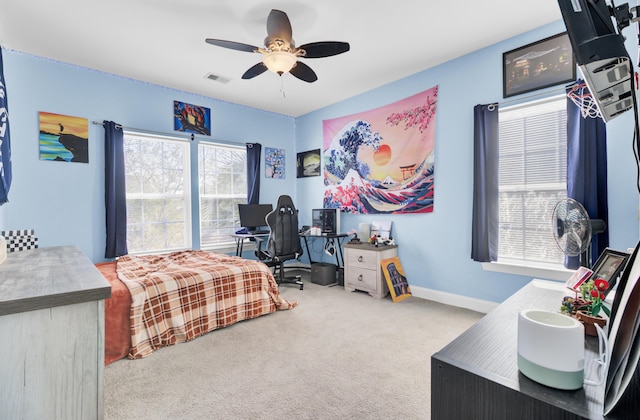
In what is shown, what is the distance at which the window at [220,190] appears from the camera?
4358 millimetres

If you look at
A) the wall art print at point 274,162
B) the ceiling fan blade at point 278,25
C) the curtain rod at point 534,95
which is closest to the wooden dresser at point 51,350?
the ceiling fan blade at point 278,25

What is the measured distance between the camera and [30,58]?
3.06 m

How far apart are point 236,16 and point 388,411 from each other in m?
3.02

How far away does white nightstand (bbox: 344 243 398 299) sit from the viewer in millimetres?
3539

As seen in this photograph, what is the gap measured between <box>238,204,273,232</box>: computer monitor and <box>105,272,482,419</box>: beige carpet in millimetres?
1813

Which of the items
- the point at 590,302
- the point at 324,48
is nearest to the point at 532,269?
Result: the point at 590,302

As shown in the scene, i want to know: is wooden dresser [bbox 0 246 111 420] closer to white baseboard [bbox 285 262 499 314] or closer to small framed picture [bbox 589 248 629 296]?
small framed picture [bbox 589 248 629 296]

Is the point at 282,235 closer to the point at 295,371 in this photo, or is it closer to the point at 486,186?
the point at 295,371

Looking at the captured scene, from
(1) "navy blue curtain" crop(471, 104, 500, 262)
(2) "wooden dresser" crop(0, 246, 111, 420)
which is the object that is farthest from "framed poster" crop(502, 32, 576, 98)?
(2) "wooden dresser" crop(0, 246, 111, 420)

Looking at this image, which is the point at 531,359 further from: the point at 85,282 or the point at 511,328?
the point at 85,282

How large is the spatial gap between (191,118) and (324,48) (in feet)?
8.39

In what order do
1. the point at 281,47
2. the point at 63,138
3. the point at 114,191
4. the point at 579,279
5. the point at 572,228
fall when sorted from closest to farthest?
the point at 579,279 < the point at 572,228 < the point at 281,47 < the point at 63,138 < the point at 114,191

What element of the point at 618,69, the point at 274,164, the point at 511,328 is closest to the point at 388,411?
the point at 511,328

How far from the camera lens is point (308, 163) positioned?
5.09 m
